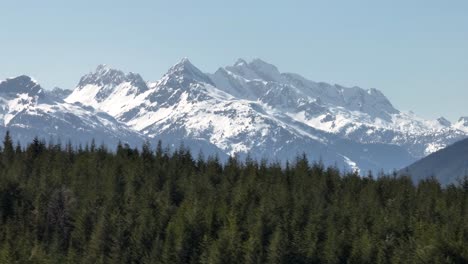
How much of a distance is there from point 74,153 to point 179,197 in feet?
153

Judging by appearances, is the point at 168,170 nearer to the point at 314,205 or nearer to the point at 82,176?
the point at 82,176

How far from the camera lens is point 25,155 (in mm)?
180500

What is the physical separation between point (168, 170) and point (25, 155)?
32648 mm

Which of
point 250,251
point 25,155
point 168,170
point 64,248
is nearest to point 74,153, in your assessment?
point 25,155

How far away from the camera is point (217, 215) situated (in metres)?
132

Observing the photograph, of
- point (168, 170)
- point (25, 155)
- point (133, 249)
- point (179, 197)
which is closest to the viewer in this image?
point (133, 249)

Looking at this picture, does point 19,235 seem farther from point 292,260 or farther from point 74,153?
point 74,153

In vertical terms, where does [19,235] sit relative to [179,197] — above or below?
below

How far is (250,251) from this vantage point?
117688mm

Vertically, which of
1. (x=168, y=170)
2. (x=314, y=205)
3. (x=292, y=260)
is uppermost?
(x=168, y=170)

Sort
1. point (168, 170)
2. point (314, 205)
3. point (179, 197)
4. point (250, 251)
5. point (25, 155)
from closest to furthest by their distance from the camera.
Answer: point (250, 251)
point (314, 205)
point (179, 197)
point (168, 170)
point (25, 155)

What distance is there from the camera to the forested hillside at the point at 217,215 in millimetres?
118875

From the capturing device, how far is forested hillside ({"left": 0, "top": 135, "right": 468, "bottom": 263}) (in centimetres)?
11888

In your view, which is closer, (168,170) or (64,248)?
(64,248)
